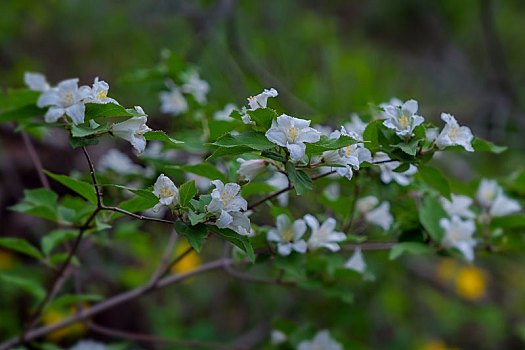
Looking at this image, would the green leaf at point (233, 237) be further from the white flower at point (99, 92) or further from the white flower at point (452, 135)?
the white flower at point (452, 135)

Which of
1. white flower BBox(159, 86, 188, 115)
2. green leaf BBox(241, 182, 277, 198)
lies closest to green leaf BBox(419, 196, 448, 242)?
green leaf BBox(241, 182, 277, 198)

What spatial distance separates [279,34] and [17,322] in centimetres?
280

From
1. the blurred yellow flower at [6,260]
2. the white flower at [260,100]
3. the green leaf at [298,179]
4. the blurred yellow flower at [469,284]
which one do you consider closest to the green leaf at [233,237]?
the green leaf at [298,179]

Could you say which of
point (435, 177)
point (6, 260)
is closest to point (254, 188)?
point (435, 177)

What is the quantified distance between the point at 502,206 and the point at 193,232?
1.13 metres

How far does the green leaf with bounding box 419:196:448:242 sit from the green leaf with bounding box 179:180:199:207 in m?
0.73

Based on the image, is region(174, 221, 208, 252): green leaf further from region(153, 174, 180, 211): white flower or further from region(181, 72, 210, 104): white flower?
region(181, 72, 210, 104): white flower

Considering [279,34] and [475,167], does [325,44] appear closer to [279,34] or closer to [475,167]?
[279,34]

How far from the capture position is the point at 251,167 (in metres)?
1.17

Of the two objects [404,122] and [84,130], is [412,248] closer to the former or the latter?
[404,122]

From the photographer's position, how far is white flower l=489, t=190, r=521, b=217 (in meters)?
1.63

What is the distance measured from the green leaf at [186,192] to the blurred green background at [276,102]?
784mm

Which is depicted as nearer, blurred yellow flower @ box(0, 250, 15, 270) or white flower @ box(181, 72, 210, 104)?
white flower @ box(181, 72, 210, 104)

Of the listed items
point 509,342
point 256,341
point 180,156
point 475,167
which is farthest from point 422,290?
point 180,156
